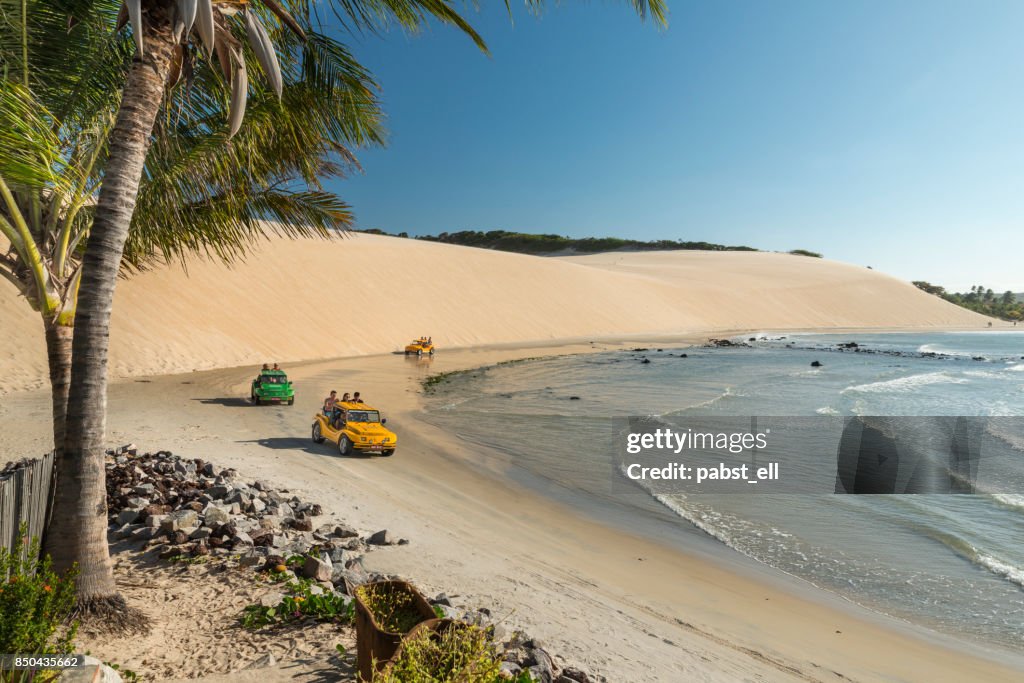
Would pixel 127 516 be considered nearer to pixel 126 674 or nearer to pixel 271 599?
pixel 271 599

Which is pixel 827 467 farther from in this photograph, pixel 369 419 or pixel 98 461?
pixel 98 461

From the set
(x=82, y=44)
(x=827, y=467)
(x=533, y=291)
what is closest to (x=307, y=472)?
(x=82, y=44)

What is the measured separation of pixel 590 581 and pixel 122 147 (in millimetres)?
8644

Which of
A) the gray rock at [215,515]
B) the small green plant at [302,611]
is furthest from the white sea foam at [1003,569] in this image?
the gray rock at [215,515]

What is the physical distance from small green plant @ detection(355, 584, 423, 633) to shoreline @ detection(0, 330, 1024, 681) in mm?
2327

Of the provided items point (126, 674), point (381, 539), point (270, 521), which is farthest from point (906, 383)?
point (126, 674)

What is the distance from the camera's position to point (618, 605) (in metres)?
9.12

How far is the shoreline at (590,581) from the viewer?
787 cm

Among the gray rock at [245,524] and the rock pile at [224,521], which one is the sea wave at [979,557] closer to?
the rock pile at [224,521]

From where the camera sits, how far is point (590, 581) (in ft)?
32.9

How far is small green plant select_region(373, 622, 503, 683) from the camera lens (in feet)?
13.9

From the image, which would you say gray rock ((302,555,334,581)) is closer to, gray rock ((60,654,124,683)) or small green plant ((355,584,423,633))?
small green plant ((355,584,423,633))

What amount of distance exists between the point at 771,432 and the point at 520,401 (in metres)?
10.7

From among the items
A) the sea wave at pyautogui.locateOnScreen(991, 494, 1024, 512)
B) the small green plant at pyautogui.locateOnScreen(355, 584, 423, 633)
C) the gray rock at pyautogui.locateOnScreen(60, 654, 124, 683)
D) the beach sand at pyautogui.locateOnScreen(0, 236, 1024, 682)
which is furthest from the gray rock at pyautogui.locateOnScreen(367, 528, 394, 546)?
the sea wave at pyautogui.locateOnScreen(991, 494, 1024, 512)
